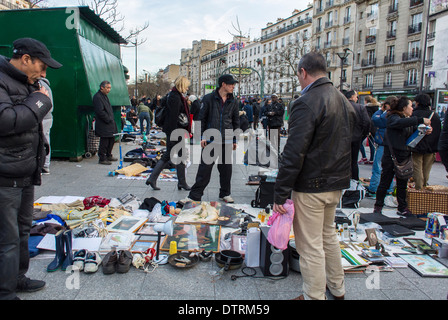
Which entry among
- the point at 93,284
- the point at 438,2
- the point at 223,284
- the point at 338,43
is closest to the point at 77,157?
the point at 93,284

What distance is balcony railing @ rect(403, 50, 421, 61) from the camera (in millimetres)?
36287

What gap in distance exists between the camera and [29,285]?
9.48ft

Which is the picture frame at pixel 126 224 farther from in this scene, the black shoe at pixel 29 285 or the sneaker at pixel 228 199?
the sneaker at pixel 228 199

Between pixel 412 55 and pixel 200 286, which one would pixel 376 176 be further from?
pixel 412 55

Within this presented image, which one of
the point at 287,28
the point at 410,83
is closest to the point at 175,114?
the point at 410,83

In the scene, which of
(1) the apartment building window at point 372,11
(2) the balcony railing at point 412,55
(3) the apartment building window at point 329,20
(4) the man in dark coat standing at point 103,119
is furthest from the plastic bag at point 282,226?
(3) the apartment building window at point 329,20

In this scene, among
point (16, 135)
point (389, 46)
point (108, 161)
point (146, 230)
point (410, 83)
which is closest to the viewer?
point (16, 135)

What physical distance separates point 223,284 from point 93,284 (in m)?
1.24

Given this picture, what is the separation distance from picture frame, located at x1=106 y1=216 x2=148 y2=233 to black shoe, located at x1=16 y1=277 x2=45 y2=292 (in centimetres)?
130

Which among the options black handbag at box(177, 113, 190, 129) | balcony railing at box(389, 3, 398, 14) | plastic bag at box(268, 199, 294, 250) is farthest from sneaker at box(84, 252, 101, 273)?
balcony railing at box(389, 3, 398, 14)

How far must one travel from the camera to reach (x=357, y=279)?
3383 millimetres

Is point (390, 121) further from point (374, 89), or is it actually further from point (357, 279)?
point (374, 89)

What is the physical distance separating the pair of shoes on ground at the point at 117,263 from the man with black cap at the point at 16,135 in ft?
2.78

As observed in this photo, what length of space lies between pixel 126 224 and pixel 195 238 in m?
1.03
